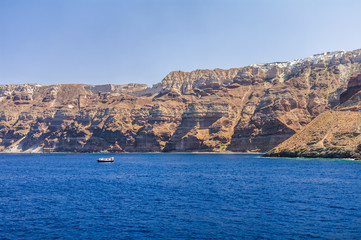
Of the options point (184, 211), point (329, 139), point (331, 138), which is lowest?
point (184, 211)

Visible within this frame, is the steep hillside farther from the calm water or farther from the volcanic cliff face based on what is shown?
the calm water

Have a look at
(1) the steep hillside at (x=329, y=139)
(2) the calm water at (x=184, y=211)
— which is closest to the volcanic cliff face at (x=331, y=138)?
(1) the steep hillside at (x=329, y=139)

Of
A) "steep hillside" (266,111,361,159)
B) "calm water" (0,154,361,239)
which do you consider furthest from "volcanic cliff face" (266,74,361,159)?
"calm water" (0,154,361,239)

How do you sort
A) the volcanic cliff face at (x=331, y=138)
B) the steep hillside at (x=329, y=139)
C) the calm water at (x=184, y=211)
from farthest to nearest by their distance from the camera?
the volcanic cliff face at (x=331, y=138), the steep hillside at (x=329, y=139), the calm water at (x=184, y=211)

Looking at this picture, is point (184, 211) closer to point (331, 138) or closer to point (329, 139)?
point (331, 138)

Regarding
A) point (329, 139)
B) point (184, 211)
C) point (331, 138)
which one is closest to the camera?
point (184, 211)

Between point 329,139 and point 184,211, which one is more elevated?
point 329,139

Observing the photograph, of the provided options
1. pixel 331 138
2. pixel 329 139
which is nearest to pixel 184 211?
pixel 331 138

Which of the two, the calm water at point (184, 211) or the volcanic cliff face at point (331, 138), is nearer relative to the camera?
the calm water at point (184, 211)

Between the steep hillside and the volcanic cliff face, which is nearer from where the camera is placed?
the steep hillside

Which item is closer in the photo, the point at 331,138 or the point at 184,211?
the point at 184,211

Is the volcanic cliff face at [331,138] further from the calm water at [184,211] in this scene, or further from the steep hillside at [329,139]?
the calm water at [184,211]

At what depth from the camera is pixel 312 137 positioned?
16388 centimetres

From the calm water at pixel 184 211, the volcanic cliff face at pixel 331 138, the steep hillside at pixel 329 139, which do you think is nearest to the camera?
the calm water at pixel 184 211
